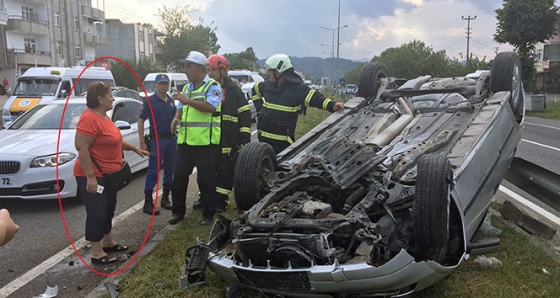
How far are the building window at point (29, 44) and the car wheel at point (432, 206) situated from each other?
41.9 m

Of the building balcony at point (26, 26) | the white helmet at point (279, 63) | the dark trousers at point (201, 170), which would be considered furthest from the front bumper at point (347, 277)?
the building balcony at point (26, 26)

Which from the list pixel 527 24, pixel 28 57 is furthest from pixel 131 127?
pixel 28 57

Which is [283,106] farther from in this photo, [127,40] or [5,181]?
[127,40]

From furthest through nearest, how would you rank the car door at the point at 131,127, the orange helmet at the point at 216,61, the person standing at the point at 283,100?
the car door at the point at 131,127 < the orange helmet at the point at 216,61 < the person standing at the point at 283,100

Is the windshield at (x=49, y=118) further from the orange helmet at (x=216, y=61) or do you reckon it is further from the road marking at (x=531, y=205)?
the road marking at (x=531, y=205)

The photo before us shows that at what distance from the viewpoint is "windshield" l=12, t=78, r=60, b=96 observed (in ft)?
48.3

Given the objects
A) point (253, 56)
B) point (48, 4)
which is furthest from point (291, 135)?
point (253, 56)

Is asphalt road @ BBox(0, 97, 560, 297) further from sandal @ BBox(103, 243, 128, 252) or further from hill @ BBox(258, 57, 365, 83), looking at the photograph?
hill @ BBox(258, 57, 365, 83)

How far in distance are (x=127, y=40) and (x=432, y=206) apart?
60.7m

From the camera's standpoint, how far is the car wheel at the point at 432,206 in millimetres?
3205

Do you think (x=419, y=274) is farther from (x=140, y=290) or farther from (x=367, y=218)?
(x=140, y=290)

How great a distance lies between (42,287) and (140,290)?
2.98 ft

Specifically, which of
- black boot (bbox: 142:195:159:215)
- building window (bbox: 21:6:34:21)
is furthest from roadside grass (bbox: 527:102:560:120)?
building window (bbox: 21:6:34:21)

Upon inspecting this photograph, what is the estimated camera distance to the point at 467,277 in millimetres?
3898
